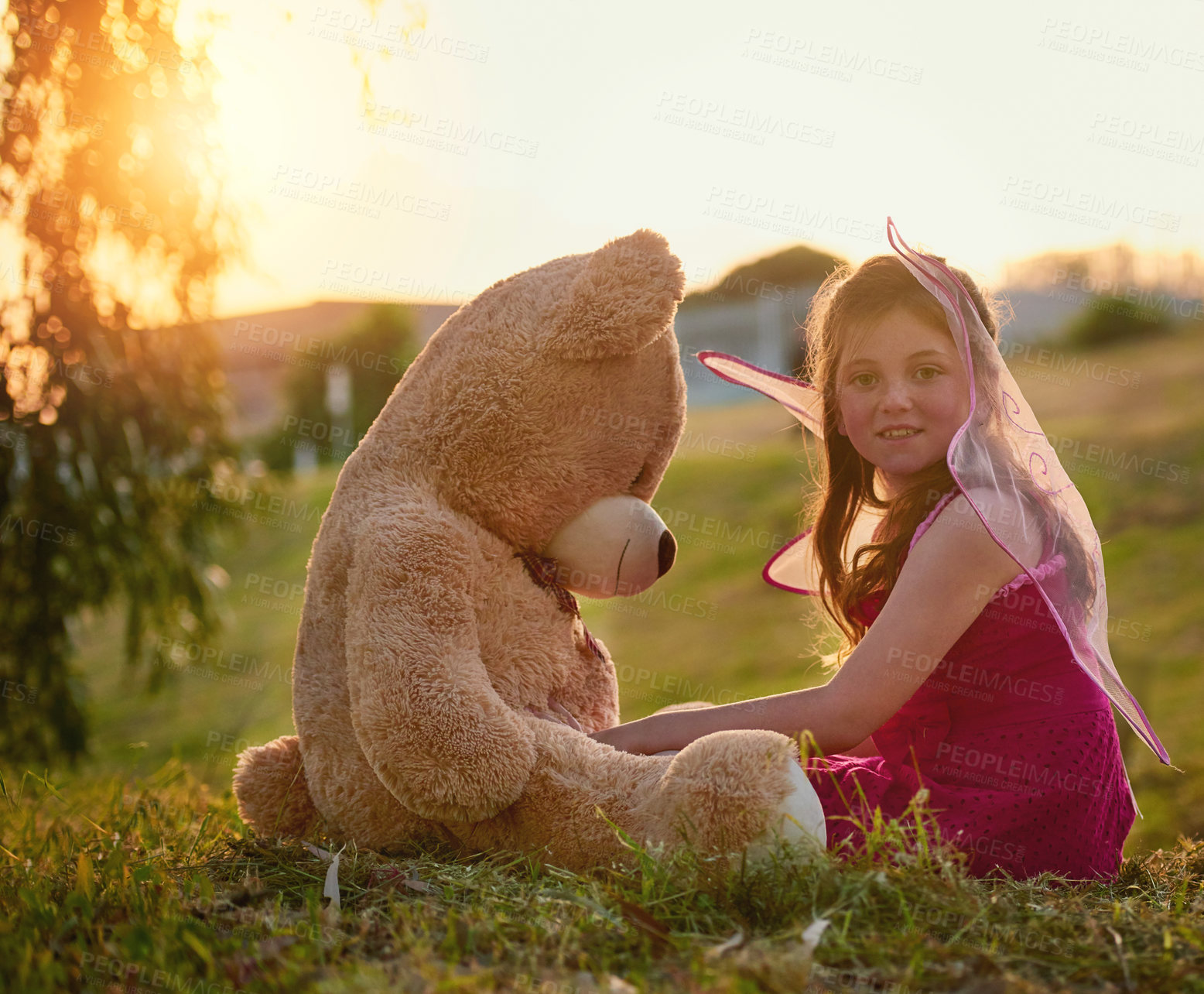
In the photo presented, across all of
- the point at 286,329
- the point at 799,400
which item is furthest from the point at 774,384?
the point at 286,329

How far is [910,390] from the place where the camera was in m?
2.54

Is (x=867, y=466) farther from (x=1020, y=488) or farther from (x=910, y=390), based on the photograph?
(x=1020, y=488)

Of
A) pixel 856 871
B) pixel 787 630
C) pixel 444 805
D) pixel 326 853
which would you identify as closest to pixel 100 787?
pixel 326 853

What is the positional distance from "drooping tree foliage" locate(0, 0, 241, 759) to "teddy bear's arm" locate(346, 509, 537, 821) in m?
2.79

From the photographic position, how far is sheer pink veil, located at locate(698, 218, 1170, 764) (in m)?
2.30

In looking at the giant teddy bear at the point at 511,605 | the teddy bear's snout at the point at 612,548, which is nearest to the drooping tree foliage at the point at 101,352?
the giant teddy bear at the point at 511,605

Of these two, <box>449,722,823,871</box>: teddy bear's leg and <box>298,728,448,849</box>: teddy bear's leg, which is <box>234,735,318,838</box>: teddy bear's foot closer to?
<box>298,728,448,849</box>: teddy bear's leg

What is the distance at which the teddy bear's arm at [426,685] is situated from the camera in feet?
6.66

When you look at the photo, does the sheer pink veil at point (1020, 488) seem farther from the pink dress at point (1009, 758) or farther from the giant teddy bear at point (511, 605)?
the giant teddy bear at point (511, 605)

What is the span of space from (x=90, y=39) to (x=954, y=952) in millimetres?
4175

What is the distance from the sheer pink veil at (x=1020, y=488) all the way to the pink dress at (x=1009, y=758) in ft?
0.25

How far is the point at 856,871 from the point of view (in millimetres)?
1827

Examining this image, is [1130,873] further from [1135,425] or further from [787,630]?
[1135,425]

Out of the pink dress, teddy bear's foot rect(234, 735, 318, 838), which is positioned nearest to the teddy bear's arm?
teddy bear's foot rect(234, 735, 318, 838)
